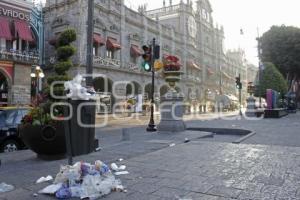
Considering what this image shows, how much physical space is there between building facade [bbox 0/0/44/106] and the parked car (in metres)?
15.8

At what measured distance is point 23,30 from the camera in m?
25.9

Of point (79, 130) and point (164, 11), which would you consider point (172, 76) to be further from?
point (164, 11)

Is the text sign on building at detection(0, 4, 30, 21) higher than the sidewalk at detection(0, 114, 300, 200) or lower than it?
higher

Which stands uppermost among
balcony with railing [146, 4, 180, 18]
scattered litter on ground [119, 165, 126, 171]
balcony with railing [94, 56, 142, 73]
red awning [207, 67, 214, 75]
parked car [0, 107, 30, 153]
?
balcony with railing [146, 4, 180, 18]

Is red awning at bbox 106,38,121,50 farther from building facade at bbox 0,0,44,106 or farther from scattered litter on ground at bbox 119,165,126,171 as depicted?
scattered litter on ground at bbox 119,165,126,171

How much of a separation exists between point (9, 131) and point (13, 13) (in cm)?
1859

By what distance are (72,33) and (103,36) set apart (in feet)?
87.1

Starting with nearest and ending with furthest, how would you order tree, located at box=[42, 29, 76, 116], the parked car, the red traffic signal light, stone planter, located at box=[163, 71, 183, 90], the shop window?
tree, located at box=[42, 29, 76, 116] → the parked car → stone planter, located at box=[163, 71, 183, 90] → the red traffic signal light → the shop window

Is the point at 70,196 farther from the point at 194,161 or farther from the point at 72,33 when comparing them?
the point at 72,33

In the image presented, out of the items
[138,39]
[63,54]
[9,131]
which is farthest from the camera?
[138,39]

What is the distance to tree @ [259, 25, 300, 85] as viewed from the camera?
38.5m

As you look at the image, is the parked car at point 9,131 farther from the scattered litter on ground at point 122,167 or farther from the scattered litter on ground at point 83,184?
the scattered litter on ground at point 83,184

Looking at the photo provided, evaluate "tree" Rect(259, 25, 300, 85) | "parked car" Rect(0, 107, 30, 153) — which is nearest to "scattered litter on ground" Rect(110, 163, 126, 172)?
"parked car" Rect(0, 107, 30, 153)

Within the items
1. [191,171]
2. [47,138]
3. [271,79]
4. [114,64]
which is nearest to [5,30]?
[114,64]
